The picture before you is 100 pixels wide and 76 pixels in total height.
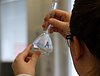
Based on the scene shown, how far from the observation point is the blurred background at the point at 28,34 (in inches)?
81.0

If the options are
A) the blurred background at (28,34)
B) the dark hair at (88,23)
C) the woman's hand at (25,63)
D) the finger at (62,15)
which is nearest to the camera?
the dark hair at (88,23)

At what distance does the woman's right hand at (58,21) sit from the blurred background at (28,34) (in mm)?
775

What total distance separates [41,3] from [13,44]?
0.67 meters

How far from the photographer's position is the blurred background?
2057 millimetres

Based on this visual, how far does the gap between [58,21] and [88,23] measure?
0.41 m

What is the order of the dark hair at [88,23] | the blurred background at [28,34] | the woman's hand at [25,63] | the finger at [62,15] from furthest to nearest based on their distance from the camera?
the blurred background at [28,34], the finger at [62,15], the woman's hand at [25,63], the dark hair at [88,23]

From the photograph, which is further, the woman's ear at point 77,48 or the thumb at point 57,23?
the thumb at point 57,23

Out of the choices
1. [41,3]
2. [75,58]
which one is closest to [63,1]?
[41,3]

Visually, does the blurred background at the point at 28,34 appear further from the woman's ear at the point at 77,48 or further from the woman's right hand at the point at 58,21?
the woman's ear at the point at 77,48

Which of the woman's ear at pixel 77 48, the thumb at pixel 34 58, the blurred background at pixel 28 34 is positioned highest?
the woman's ear at pixel 77 48

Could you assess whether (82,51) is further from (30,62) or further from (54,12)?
(54,12)

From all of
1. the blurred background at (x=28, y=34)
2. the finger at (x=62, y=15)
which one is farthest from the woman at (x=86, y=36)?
the blurred background at (x=28, y=34)

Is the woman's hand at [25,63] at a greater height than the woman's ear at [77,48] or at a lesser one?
lesser

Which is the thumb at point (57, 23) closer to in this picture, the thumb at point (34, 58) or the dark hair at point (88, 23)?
the thumb at point (34, 58)
